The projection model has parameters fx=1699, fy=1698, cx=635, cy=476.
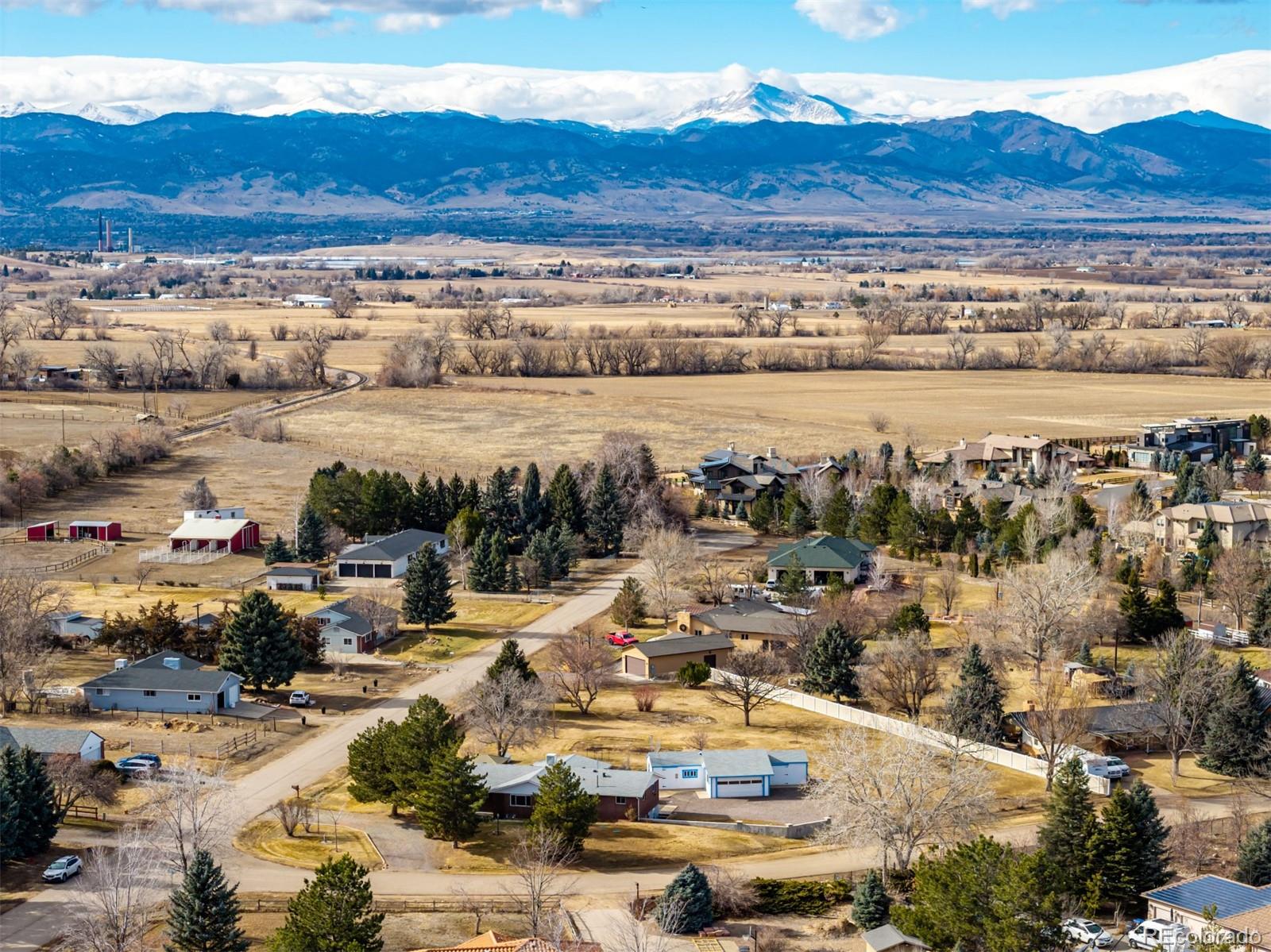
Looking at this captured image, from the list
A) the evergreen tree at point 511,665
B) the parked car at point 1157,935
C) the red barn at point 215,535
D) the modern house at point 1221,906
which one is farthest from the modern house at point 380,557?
the parked car at point 1157,935

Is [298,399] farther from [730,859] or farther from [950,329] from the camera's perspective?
Result: [730,859]

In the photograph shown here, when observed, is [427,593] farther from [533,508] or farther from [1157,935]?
[1157,935]

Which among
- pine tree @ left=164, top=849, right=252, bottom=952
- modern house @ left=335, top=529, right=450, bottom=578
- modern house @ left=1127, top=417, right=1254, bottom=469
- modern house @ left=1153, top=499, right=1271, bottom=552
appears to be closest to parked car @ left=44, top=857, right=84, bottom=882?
pine tree @ left=164, top=849, right=252, bottom=952

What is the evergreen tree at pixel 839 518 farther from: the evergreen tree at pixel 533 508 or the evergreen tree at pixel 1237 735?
the evergreen tree at pixel 1237 735

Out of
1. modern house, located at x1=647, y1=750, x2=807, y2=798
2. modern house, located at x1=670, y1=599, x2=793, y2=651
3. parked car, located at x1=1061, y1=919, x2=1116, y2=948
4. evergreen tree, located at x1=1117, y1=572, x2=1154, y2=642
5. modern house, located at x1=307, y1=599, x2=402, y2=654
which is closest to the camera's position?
parked car, located at x1=1061, y1=919, x2=1116, y2=948

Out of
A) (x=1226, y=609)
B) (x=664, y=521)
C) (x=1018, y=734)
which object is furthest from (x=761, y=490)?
(x=1018, y=734)

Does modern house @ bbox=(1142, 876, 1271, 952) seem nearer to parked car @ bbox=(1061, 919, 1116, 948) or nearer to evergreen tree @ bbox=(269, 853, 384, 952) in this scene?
parked car @ bbox=(1061, 919, 1116, 948)
